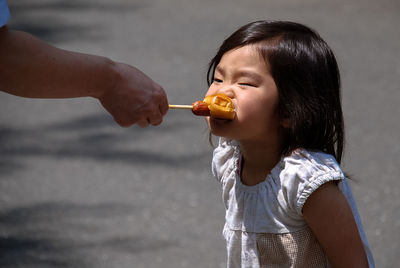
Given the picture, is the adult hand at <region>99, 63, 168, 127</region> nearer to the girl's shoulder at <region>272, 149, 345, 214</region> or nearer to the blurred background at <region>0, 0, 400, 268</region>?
the girl's shoulder at <region>272, 149, 345, 214</region>

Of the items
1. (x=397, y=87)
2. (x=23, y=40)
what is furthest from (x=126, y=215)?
(x=397, y=87)

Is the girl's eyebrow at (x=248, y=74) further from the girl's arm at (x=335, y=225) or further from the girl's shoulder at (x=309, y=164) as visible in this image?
the girl's arm at (x=335, y=225)

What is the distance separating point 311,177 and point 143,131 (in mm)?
2969

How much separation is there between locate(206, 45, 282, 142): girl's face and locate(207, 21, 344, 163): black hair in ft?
0.08

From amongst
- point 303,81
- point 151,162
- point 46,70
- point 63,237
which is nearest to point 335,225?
point 303,81

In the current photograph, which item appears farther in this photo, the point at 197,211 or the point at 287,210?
the point at 197,211

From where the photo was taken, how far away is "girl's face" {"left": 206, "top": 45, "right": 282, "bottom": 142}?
1.94m

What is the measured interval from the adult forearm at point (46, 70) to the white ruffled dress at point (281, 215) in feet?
1.75

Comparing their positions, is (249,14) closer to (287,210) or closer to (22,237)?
(22,237)

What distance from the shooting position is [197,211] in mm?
3742

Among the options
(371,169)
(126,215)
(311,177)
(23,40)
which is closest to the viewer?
(311,177)

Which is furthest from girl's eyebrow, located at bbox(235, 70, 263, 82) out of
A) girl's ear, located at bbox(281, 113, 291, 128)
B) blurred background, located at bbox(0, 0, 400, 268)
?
blurred background, located at bbox(0, 0, 400, 268)

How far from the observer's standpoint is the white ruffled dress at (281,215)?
1.91 m

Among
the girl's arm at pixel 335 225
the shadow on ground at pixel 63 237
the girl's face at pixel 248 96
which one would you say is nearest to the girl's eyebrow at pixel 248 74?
the girl's face at pixel 248 96
